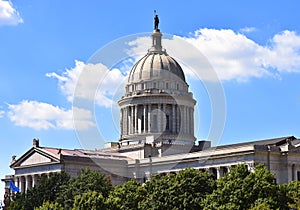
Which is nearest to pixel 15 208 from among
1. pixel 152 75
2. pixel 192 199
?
pixel 192 199

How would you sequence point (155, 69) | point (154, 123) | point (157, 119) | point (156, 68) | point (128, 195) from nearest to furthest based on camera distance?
point (128, 195) → point (154, 123) → point (157, 119) → point (156, 68) → point (155, 69)

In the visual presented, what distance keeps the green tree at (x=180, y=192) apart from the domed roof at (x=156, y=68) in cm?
6281

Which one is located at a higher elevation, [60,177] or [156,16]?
[156,16]

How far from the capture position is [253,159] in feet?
347

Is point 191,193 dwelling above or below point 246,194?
above

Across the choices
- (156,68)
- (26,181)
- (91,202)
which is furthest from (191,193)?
(156,68)

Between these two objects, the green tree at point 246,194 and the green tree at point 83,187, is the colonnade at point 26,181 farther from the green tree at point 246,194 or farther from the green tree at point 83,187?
the green tree at point 246,194

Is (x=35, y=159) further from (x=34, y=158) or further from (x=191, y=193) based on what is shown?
(x=191, y=193)

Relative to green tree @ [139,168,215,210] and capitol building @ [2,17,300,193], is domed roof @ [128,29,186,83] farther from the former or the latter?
green tree @ [139,168,215,210]

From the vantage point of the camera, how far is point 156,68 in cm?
14738

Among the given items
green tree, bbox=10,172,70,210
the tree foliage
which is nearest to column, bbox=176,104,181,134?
green tree, bbox=10,172,70,210

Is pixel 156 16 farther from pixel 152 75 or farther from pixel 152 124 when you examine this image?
pixel 152 124

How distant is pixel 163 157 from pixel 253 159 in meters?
25.6

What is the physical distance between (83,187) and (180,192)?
760 inches
